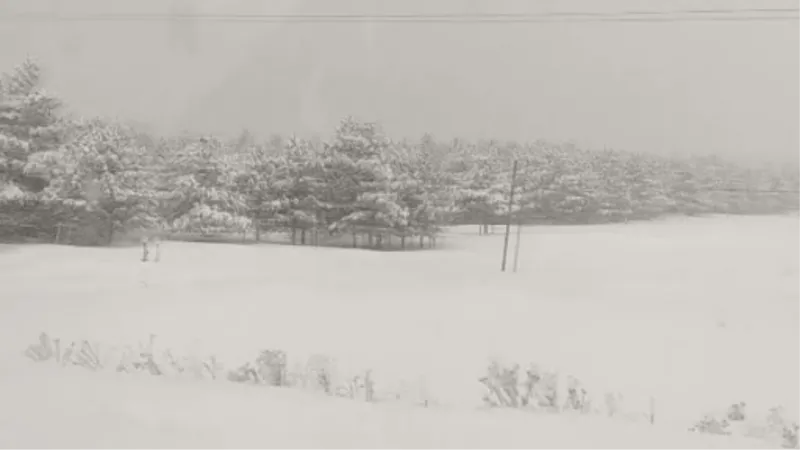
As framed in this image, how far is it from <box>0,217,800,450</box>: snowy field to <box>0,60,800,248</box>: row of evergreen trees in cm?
82

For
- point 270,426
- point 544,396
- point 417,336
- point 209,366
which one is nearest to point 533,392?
point 544,396

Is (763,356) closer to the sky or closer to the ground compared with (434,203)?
→ closer to the ground

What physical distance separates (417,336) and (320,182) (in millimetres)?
12785

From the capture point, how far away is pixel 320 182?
1731 centimetres

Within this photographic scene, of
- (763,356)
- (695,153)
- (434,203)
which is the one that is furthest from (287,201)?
(763,356)

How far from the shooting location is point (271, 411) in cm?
316

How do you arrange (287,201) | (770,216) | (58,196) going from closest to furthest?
1. (770,216)
2. (58,196)
3. (287,201)

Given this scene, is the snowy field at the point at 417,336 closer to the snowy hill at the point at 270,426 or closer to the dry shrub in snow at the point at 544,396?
the snowy hill at the point at 270,426

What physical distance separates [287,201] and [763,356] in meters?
15.9

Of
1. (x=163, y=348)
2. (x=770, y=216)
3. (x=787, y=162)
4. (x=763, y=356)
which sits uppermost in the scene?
(x=787, y=162)

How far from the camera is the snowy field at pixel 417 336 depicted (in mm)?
2984

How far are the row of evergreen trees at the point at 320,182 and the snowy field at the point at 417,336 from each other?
0.82 m

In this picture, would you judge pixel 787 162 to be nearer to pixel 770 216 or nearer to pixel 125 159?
pixel 770 216

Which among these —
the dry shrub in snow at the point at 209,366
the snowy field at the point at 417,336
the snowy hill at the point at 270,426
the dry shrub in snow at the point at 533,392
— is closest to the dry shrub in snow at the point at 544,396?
the dry shrub in snow at the point at 533,392
